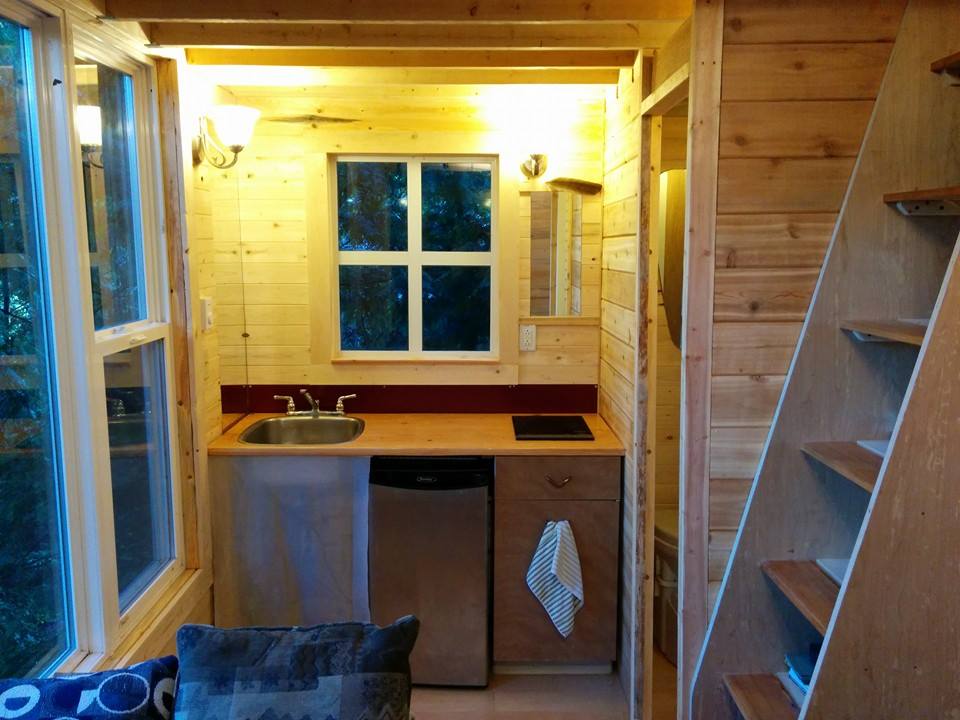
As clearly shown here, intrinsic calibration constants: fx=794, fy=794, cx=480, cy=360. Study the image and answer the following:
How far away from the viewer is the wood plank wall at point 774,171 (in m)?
2.01

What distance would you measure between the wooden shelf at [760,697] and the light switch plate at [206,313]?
6.87 feet

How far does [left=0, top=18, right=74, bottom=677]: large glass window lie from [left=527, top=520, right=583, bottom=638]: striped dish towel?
1.56 m

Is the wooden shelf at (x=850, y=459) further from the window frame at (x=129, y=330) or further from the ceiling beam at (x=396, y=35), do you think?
the window frame at (x=129, y=330)

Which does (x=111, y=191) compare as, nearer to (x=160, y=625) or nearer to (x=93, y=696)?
(x=160, y=625)

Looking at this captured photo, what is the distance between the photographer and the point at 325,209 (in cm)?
336

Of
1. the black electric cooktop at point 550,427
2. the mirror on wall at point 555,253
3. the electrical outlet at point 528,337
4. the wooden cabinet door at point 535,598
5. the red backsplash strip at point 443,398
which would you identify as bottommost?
the wooden cabinet door at point 535,598

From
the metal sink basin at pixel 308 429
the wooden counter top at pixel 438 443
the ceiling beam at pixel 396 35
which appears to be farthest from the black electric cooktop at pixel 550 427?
the ceiling beam at pixel 396 35

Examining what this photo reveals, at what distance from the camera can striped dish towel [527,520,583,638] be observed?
287 cm

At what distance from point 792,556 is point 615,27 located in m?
1.70

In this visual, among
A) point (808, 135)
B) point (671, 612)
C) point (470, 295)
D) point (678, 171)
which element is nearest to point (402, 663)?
point (808, 135)

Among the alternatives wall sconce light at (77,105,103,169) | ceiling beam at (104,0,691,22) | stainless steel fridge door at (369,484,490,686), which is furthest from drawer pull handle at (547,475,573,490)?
wall sconce light at (77,105,103,169)

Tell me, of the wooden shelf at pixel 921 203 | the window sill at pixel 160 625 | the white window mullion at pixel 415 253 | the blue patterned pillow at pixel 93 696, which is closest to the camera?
the blue patterned pillow at pixel 93 696

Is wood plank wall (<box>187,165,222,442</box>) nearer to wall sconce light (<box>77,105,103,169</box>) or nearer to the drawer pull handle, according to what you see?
wall sconce light (<box>77,105,103,169</box>)

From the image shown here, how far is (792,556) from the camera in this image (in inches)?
81.1
